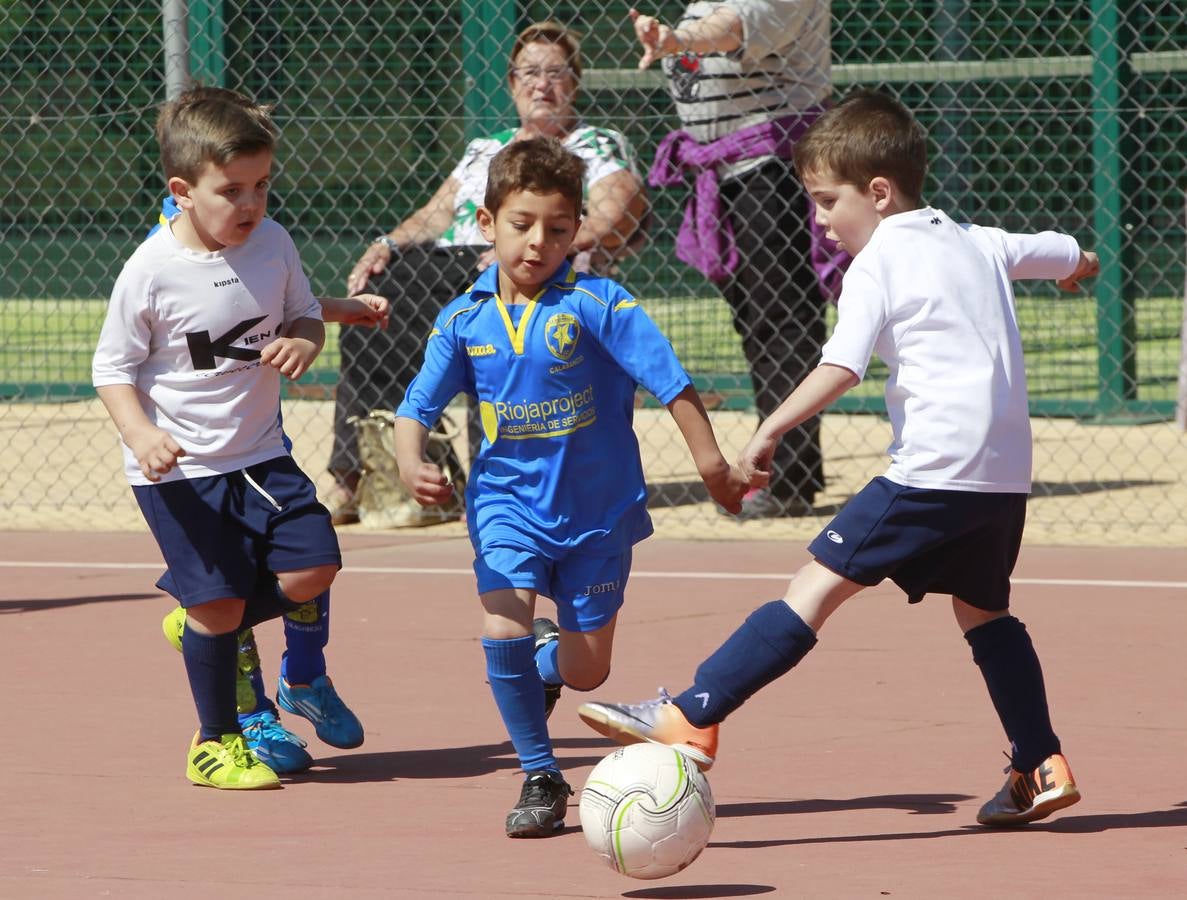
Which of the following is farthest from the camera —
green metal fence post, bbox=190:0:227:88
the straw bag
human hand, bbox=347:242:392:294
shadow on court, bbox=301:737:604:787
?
green metal fence post, bbox=190:0:227:88

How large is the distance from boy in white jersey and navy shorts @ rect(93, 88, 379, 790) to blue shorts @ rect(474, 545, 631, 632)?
531mm

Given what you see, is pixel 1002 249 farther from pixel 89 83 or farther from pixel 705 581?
pixel 89 83

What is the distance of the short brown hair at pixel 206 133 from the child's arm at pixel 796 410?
1341 millimetres

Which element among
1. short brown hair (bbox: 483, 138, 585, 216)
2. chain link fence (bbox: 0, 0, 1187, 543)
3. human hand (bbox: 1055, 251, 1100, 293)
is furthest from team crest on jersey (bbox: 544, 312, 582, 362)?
chain link fence (bbox: 0, 0, 1187, 543)

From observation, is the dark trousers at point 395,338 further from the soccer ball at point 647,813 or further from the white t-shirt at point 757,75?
the soccer ball at point 647,813

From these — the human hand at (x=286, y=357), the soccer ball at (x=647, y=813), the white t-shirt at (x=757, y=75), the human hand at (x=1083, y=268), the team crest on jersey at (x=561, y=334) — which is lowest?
the soccer ball at (x=647, y=813)

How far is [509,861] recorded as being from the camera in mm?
3707

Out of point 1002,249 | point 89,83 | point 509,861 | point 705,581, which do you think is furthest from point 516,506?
point 89,83

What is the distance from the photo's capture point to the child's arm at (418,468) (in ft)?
13.0

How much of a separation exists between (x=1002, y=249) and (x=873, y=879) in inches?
51.5

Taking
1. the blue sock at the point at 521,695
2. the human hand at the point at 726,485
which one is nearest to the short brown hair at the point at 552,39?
the human hand at the point at 726,485

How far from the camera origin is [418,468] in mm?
4012

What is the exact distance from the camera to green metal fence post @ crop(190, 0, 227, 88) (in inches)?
436

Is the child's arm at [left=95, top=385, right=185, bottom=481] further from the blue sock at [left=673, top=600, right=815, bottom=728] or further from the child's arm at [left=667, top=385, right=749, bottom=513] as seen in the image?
the blue sock at [left=673, top=600, right=815, bottom=728]
